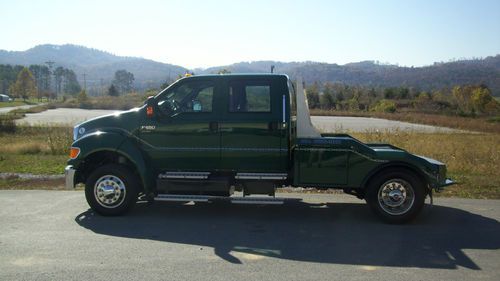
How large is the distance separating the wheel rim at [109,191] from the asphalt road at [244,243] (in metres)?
0.27

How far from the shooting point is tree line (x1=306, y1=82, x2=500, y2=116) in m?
59.4

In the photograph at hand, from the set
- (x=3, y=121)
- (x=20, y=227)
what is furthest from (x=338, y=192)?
(x=3, y=121)

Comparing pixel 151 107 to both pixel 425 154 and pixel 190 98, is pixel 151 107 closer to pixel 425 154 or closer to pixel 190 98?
pixel 190 98

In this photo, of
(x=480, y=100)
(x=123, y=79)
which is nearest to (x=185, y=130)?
(x=480, y=100)

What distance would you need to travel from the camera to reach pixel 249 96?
727cm

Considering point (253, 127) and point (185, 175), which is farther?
point (185, 175)

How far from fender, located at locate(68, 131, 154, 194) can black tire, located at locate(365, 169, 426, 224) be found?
11.2 feet

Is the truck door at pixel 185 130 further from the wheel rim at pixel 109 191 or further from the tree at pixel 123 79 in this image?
the tree at pixel 123 79

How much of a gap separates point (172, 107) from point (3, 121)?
21.3 meters

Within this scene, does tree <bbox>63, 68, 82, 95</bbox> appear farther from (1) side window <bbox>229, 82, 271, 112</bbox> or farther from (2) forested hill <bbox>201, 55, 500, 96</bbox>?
(1) side window <bbox>229, 82, 271, 112</bbox>

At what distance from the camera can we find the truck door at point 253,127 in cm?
711

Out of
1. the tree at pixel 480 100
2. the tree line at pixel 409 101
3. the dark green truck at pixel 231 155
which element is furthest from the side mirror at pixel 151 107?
the tree at pixel 480 100

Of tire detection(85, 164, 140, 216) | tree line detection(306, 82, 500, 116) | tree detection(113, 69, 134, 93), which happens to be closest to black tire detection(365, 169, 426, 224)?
tire detection(85, 164, 140, 216)

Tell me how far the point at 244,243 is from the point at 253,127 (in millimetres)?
1906
